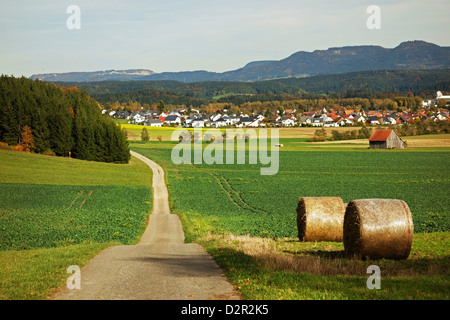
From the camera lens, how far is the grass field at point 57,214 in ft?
46.5

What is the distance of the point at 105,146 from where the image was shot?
7738cm

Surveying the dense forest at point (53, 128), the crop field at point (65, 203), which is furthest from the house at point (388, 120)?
the crop field at point (65, 203)

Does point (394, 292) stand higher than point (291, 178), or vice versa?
point (394, 292)

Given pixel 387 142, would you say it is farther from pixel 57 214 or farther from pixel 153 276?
pixel 153 276

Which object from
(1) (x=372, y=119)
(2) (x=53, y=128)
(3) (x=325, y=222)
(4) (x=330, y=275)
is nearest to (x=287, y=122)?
(1) (x=372, y=119)

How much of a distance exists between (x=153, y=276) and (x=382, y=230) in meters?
7.04

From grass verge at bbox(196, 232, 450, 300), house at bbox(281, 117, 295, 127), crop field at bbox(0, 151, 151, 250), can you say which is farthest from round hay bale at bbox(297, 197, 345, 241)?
house at bbox(281, 117, 295, 127)

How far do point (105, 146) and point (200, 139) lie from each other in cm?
4583

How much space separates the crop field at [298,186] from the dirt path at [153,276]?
883cm

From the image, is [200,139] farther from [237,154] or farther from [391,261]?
[391,261]

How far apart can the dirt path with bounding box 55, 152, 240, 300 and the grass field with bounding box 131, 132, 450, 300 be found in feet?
2.12

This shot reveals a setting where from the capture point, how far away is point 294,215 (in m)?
31.3
